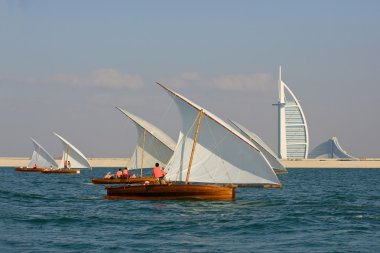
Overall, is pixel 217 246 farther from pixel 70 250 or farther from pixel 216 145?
pixel 216 145

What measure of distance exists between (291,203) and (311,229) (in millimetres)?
16000

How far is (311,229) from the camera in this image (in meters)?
33.7

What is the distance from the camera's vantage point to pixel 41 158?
132m

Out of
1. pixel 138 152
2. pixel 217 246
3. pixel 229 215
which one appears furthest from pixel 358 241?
pixel 138 152

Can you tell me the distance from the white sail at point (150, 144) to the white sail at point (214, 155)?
29776 mm

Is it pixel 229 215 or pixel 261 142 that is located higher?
pixel 261 142

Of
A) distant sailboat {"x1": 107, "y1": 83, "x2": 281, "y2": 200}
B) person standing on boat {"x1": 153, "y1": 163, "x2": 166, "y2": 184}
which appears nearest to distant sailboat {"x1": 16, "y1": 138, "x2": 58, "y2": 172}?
person standing on boat {"x1": 153, "y1": 163, "x2": 166, "y2": 184}

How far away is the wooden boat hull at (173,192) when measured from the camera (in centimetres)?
4744

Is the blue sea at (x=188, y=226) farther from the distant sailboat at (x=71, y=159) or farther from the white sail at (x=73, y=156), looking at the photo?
the distant sailboat at (x=71, y=159)

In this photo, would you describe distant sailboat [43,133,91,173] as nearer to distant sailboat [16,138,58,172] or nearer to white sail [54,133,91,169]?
white sail [54,133,91,169]

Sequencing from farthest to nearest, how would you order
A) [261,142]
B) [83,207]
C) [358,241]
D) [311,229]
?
[261,142], [83,207], [311,229], [358,241]

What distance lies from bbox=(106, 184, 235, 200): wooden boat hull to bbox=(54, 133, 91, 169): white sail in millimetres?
72321

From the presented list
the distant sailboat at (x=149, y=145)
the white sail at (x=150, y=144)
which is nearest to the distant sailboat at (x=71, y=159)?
the distant sailboat at (x=149, y=145)

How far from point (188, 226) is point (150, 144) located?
1823 inches
